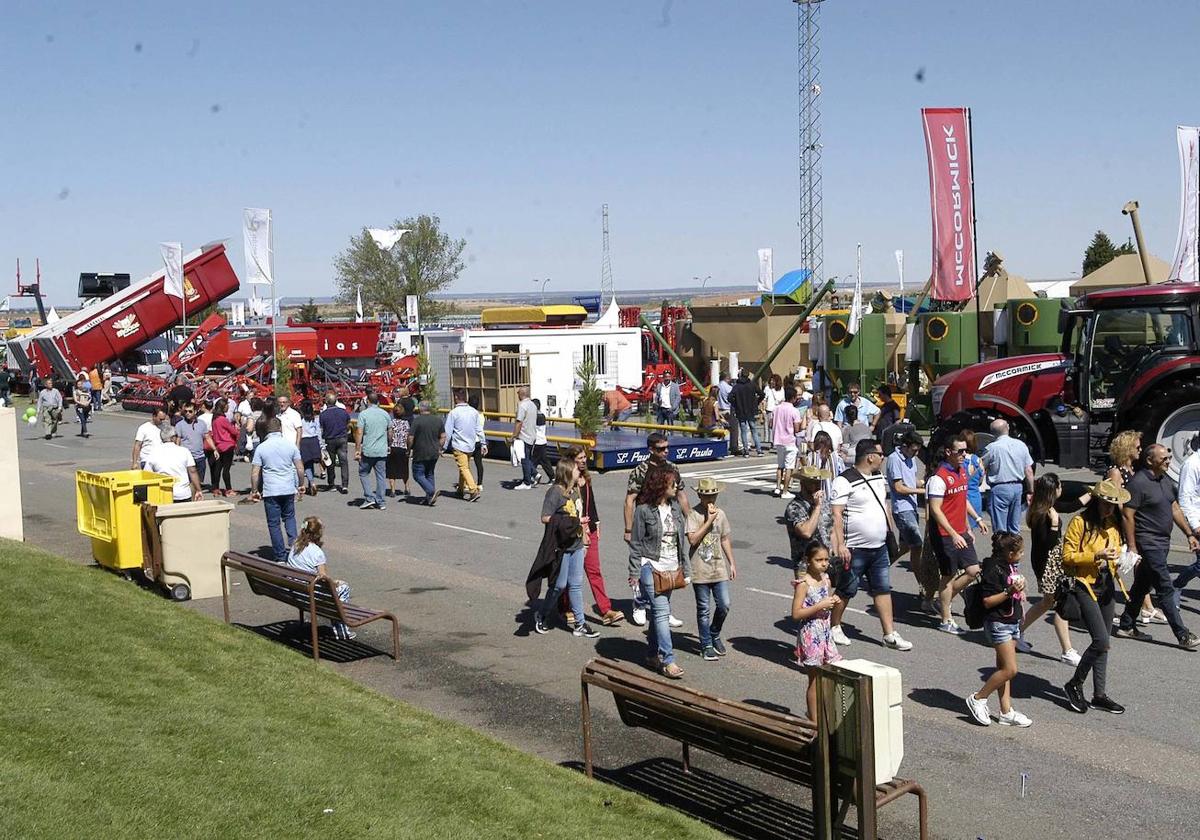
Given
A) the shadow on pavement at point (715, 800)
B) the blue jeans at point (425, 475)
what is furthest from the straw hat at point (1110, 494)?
the blue jeans at point (425, 475)

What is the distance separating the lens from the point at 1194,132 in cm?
2292

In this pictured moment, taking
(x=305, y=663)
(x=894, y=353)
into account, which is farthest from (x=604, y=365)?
(x=305, y=663)

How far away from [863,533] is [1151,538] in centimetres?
248

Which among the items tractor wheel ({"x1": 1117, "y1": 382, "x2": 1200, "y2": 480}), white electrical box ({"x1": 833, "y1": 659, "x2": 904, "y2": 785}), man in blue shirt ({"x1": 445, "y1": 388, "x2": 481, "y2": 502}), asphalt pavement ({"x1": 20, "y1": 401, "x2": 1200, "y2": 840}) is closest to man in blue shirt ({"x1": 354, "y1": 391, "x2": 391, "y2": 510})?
man in blue shirt ({"x1": 445, "y1": 388, "x2": 481, "y2": 502})

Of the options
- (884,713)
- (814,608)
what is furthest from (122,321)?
(884,713)

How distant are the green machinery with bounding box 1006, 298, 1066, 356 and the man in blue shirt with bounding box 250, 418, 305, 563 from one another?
18122 millimetres

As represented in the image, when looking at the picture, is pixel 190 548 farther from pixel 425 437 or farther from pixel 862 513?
pixel 862 513

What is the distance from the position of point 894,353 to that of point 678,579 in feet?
76.0

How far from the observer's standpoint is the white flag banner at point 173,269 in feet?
134

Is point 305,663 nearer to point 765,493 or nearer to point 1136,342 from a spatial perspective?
point 765,493

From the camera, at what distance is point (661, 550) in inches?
367

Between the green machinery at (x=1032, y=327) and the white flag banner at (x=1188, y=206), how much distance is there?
3.93 metres

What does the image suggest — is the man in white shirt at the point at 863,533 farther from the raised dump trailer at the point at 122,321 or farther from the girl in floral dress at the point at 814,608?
the raised dump trailer at the point at 122,321

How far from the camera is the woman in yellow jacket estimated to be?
27.9 feet
